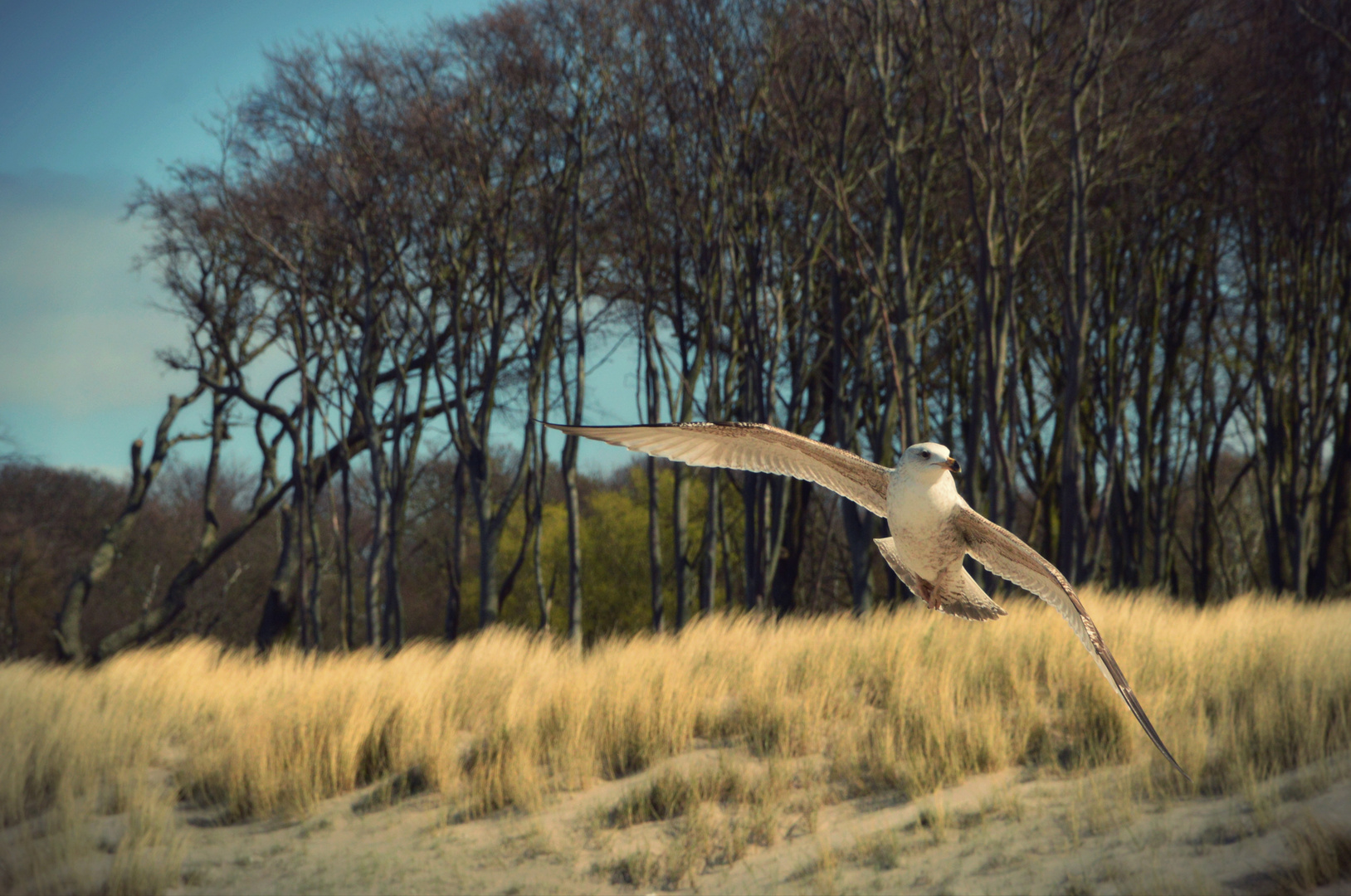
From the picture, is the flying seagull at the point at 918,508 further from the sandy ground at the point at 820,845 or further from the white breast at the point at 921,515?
the sandy ground at the point at 820,845

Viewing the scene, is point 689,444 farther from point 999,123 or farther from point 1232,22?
point 1232,22

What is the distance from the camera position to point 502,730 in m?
7.66

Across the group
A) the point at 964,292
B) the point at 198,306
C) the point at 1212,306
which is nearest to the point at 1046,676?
the point at 964,292

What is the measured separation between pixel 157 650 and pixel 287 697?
3811 mm

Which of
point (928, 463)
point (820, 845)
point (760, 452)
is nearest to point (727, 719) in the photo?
point (820, 845)

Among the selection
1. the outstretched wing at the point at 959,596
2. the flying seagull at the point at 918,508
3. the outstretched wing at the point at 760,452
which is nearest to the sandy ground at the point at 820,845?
the outstretched wing at the point at 959,596

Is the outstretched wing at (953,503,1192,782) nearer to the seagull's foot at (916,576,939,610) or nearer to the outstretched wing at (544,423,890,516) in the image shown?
the seagull's foot at (916,576,939,610)

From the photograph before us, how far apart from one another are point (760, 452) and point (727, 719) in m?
5.13

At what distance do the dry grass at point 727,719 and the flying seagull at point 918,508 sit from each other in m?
4.01

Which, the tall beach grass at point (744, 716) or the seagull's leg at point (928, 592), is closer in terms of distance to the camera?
the seagull's leg at point (928, 592)

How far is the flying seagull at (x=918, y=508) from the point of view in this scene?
Answer: 224cm

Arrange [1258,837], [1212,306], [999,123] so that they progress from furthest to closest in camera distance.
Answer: [1212,306]
[999,123]
[1258,837]

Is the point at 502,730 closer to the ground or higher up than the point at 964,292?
closer to the ground

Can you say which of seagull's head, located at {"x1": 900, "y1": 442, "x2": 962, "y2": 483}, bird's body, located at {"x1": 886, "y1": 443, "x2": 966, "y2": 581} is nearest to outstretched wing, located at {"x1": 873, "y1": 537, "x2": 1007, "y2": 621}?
bird's body, located at {"x1": 886, "y1": 443, "x2": 966, "y2": 581}
